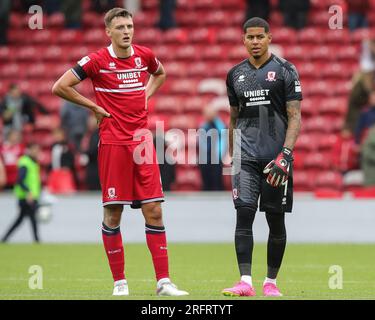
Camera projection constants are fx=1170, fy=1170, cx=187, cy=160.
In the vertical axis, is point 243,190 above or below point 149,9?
below

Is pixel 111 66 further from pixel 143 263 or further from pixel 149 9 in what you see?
pixel 149 9

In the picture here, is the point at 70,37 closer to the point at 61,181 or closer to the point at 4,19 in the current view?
the point at 4,19

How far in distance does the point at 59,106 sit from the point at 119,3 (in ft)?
8.81

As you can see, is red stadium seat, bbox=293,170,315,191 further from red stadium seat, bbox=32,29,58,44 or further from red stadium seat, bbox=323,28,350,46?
red stadium seat, bbox=32,29,58,44

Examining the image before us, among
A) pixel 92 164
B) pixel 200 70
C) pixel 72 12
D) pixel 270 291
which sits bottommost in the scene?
pixel 270 291

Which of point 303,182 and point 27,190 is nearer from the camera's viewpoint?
point 27,190

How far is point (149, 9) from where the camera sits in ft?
83.6

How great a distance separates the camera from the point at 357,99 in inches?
826

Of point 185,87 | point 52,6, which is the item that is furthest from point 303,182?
point 52,6

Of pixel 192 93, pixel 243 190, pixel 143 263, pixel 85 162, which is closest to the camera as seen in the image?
pixel 243 190

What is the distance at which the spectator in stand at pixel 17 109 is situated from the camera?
21656mm

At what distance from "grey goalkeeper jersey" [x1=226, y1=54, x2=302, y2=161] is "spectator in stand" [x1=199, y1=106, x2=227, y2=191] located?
885 centimetres

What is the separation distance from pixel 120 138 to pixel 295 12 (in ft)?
46.2

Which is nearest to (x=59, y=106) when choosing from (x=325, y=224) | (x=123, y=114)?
(x=325, y=224)
